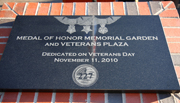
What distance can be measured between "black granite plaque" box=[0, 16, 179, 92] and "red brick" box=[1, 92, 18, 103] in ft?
0.23

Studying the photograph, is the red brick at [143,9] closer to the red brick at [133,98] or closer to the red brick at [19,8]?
the red brick at [133,98]

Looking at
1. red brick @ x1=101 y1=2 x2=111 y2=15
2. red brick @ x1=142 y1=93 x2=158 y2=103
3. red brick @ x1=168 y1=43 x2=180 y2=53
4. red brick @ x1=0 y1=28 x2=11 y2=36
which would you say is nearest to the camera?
red brick @ x1=142 y1=93 x2=158 y2=103

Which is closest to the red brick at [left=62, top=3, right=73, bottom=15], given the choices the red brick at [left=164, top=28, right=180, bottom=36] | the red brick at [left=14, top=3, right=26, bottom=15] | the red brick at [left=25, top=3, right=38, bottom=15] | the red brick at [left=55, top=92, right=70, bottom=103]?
the red brick at [left=25, top=3, right=38, bottom=15]

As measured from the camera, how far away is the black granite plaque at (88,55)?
3.67 feet

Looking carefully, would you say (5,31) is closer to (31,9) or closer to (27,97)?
(31,9)

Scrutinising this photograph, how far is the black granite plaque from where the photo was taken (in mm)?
1118

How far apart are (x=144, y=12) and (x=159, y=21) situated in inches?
7.2

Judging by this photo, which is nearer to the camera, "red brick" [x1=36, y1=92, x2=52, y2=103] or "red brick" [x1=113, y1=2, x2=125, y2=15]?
"red brick" [x1=36, y1=92, x2=52, y2=103]

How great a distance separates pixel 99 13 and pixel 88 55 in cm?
49

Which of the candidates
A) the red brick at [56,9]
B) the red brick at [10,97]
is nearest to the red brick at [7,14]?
the red brick at [56,9]

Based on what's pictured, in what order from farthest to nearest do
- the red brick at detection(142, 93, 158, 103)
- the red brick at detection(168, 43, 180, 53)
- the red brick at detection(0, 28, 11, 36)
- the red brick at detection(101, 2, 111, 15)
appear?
the red brick at detection(101, 2, 111, 15), the red brick at detection(0, 28, 11, 36), the red brick at detection(168, 43, 180, 53), the red brick at detection(142, 93, 158, 103)

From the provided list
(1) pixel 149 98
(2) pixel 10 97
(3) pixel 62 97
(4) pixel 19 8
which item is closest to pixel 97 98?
(3) pixel 62 97

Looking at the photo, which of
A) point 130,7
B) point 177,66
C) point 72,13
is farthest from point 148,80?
point 72,13

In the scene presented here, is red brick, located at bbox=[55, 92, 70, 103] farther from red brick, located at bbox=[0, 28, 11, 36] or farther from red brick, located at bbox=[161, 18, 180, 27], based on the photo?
red brick, located at bbox=[161, 18, 180, 27]
